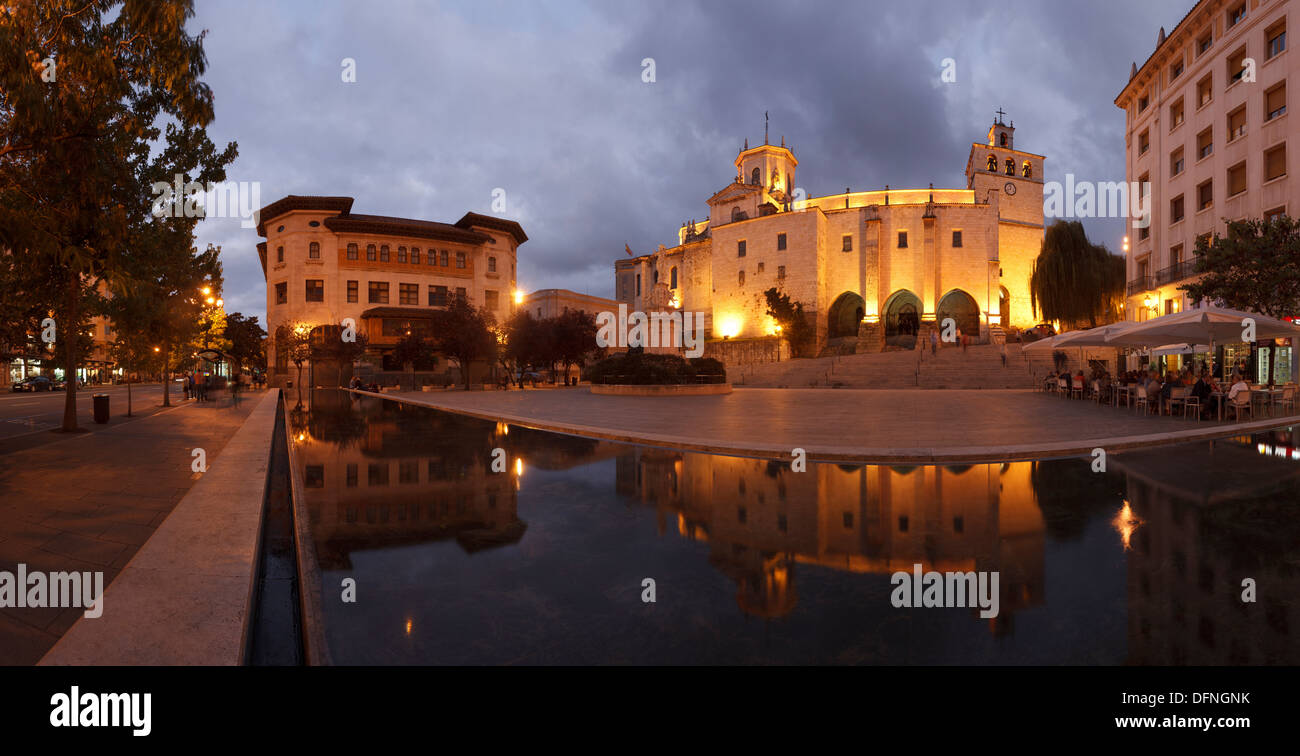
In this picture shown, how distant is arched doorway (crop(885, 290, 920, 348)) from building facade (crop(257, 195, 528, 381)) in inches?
1546

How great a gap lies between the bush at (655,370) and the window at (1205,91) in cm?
2792

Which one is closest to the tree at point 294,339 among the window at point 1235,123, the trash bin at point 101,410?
the trash bin at point 101,410

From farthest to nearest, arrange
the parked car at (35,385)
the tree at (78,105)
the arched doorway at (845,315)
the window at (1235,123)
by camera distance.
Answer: the arched doorway at (845,315) < the parked car at (35,385) < the window at (1235,123) < the tree at (78,105)

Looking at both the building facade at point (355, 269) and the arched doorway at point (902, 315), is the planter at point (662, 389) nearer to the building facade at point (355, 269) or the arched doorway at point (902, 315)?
the building facade at point (355, 269)

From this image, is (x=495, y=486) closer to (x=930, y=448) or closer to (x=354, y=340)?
(x=930, y=448)

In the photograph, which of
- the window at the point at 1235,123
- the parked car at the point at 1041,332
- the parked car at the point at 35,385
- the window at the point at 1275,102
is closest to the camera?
the window at the point at 1275,102

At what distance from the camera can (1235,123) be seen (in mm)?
26875

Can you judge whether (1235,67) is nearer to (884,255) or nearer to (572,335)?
(884,255)

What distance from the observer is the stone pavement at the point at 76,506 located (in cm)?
328

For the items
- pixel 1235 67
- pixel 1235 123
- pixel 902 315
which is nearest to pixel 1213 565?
pixel 1235 123

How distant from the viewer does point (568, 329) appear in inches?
1625

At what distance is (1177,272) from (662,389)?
27.5 meters
